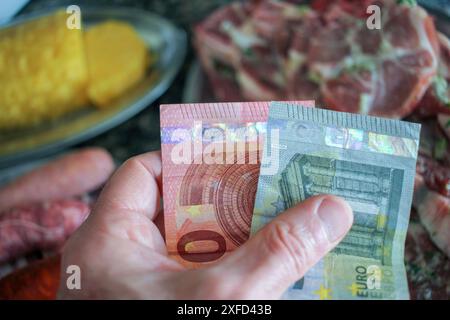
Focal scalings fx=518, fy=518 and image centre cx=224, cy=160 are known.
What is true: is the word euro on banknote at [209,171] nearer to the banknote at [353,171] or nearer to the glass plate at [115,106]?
the banknote at [353,171]

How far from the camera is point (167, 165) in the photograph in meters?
0.62

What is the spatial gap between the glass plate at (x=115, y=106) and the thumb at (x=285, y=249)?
695 millimetres

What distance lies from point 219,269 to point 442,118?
465mm

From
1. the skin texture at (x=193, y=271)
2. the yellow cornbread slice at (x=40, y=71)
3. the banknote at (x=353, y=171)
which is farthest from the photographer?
the yellow cornbread slice at (x=40, y=71)

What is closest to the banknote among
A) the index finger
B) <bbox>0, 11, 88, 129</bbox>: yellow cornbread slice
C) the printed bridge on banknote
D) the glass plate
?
the printed bridge on banknote

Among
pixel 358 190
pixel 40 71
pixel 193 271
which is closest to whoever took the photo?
pixel 193 271

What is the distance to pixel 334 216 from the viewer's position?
513 millimetres

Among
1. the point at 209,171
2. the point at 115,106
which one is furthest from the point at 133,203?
the point at 115,106

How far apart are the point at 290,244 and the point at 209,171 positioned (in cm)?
17

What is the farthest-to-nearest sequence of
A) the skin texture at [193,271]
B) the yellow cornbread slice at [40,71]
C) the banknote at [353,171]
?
the yellow cornbread slice at [40,71]
the banknote at [353,171]
the skin texture at [193,271]

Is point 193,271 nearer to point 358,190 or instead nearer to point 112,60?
point 358,190

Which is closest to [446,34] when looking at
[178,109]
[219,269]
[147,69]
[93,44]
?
[178,109]

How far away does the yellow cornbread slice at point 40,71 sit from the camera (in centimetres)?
113

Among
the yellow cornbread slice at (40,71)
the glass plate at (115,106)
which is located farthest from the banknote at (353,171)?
the yellow cornbread slice at (40,71)
